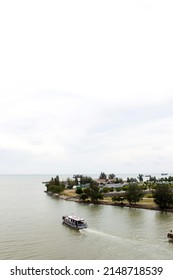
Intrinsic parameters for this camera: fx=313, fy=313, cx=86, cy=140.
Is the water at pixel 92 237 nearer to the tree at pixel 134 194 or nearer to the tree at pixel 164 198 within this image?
the tree at pixel 164 198

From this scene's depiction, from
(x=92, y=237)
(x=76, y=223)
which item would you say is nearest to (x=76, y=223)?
(x=76, y=223)

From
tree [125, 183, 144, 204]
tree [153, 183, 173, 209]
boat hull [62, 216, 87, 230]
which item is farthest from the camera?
tree [125, 183, 144, 204]

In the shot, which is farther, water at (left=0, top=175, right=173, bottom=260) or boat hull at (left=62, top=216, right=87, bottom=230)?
boat hull at (left=62, top=216, right=87, bottom=230)

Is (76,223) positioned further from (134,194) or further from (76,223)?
(134,194)

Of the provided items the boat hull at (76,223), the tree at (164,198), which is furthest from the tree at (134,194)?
the boat hull at (76,223)

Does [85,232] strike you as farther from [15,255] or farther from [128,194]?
[128,194]

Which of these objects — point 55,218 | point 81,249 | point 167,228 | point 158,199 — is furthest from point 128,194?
point 81,249

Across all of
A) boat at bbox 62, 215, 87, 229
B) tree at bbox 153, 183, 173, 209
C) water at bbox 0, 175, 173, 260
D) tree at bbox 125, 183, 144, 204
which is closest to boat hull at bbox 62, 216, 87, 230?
boat at bbox 62, 215, 87, 229

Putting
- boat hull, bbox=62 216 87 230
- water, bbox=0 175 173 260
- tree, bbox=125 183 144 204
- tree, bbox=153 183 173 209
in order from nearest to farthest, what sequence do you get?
water, bbox=0 175 173 260
boat hull, bbox=62 216 87 230
tree, bbox=153 183 173 209
tree, bbox=125 183 144 204

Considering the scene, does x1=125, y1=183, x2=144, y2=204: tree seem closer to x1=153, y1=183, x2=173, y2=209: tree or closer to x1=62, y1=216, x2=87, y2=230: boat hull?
x1=153, y1=183, x2=173, y2=209: tree

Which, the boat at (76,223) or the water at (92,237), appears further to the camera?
the boat at (76,223)

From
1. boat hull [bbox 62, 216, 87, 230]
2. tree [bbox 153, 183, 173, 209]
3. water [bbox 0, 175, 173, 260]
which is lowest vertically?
water [bbox 0, 175, 173, 260]
